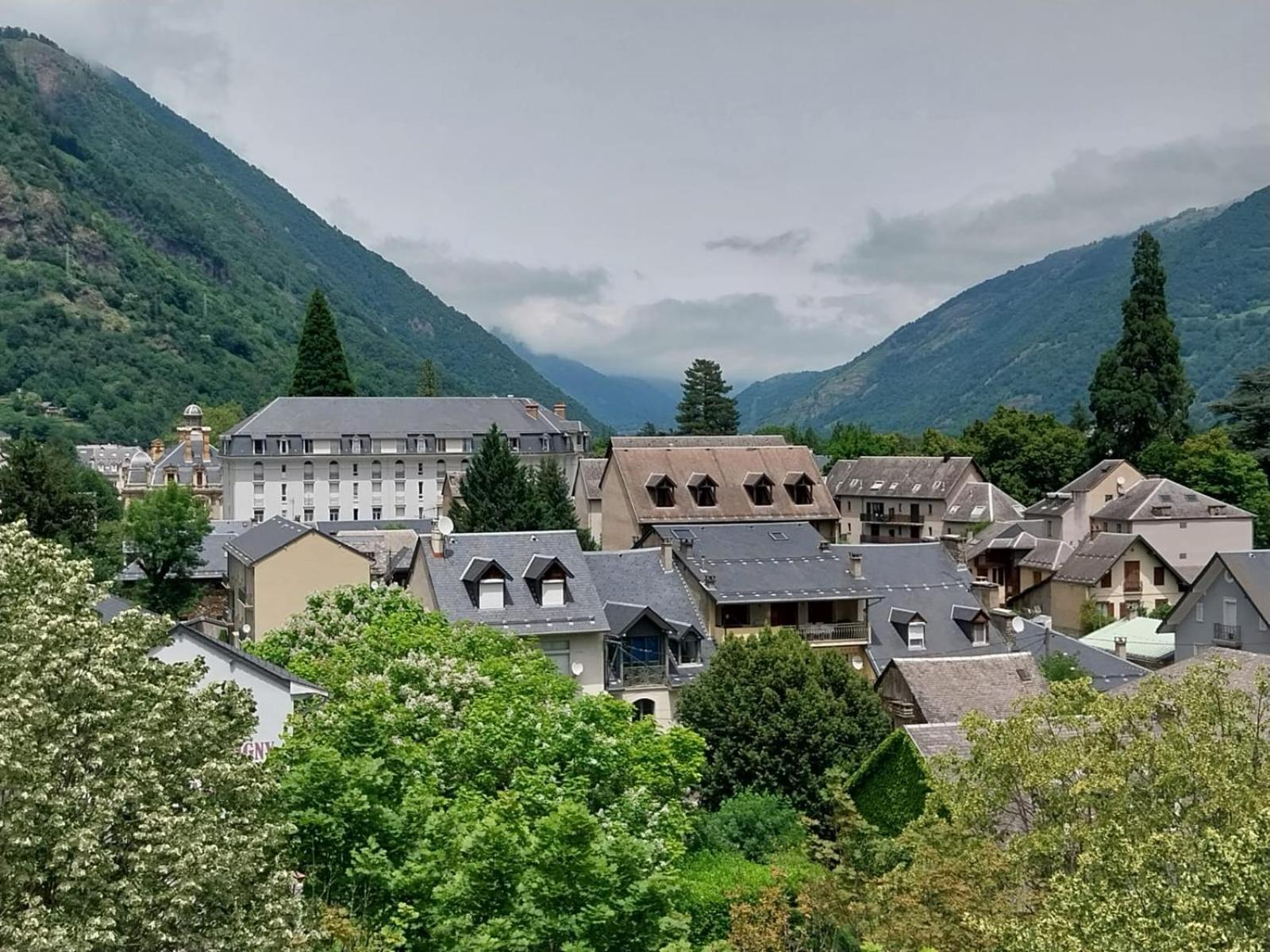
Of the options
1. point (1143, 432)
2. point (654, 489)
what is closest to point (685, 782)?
point (654, 489)

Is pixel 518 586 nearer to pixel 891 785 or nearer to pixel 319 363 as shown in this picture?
pixel 891 785

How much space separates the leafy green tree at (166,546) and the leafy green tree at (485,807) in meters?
35.3

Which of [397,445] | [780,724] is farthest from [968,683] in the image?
[397,445]

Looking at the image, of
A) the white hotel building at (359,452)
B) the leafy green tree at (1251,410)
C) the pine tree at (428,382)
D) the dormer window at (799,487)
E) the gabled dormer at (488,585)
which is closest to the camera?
the gabled dormer at (488,585)

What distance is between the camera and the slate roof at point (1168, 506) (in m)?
72.2

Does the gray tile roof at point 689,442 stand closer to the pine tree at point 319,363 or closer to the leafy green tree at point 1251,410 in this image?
the leafy green tree at point 1251,410

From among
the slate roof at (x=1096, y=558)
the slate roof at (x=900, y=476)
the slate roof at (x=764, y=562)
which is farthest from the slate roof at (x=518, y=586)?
the slate roof at (x=900, y=476)

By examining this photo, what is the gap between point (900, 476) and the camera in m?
98.8

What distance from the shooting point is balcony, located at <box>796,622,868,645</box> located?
4491cm

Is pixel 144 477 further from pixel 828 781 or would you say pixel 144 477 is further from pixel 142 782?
pixel 142 782

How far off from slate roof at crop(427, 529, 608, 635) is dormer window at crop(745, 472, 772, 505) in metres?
23.0

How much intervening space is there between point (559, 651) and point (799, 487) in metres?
28.7

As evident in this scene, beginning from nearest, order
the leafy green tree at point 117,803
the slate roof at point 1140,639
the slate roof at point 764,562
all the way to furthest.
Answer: the leafy green tree at point 117,803 < the slate roof at point 764,562 < the slate roof at point 1140,639

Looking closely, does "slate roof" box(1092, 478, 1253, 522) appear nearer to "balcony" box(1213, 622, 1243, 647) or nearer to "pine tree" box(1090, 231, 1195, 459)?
"pine tree" box(1090, 231, 1195, 459)
